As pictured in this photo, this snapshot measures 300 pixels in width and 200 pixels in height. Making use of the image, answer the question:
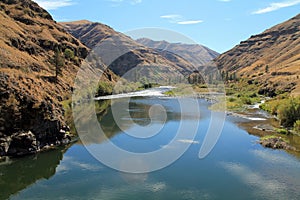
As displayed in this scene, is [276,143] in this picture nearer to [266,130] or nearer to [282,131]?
[282,131]

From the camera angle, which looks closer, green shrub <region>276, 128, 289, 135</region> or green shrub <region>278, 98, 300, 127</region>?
green shrub <region>276, 128, 289, 135</region>

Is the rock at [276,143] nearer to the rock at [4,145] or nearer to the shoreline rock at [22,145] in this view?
the shoreline rock at [22,145]

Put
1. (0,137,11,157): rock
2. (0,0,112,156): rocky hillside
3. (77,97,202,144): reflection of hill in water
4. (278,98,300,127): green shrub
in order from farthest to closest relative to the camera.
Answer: (278,98,300,127): green shrub → (77,97,202,144): reflection of hill in water → (0,0,112,156): rocky hillside → (0,137,11,157): rock

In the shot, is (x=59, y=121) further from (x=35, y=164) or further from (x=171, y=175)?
(x=171, y=175)

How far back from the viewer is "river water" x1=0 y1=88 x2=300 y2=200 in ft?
91.7

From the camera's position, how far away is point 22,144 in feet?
126

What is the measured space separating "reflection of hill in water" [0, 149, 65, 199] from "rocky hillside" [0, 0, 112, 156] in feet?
6.72

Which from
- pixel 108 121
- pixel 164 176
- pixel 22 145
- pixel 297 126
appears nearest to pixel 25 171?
pixel 22 145

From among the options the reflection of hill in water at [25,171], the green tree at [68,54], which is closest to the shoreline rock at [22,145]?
the reflection of hill in water at [25,171]

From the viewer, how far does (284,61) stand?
175125 mm

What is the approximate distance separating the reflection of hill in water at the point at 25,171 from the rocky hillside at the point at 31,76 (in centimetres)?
205

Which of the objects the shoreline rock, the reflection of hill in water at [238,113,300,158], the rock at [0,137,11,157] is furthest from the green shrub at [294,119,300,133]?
the rock at [0,137,11,157]

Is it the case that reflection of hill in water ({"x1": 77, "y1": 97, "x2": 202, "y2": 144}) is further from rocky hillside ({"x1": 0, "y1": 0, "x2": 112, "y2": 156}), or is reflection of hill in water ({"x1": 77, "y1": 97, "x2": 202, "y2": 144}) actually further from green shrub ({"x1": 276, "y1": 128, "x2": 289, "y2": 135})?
green shrub ({"x1": 276, "y1": 128, "x2": 289, "y2": 135})

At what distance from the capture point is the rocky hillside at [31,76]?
38875 millimetres
